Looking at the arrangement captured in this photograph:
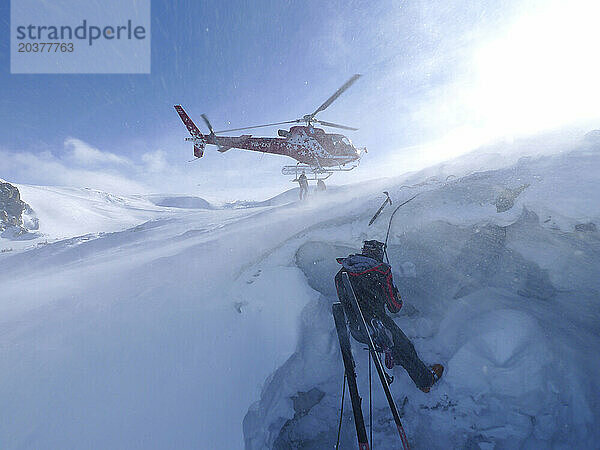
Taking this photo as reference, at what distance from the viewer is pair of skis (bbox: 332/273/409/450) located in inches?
108

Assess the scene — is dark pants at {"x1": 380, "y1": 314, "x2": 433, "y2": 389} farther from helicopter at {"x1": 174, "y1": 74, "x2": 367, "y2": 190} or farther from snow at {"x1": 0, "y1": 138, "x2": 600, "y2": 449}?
helicopter at {"x1": 174, "y1": 74, "x2": 367, "y2": 190}

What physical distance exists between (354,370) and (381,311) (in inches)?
39.5

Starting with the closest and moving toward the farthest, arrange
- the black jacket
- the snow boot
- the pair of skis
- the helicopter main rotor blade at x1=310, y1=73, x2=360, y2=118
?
the pair of skis
the black jacket
the snow boot
the helicopter main rotor blade at x1=310, y1=73, x2=360, y2=118

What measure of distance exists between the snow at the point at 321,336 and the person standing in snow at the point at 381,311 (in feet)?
2.59

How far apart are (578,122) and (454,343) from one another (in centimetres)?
935

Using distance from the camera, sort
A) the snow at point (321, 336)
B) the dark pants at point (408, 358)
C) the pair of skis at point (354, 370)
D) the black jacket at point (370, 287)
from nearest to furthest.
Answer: the pair of skis at point (354, 370)
the snow at point (321, 336)
the dark pants at point (408, 358)
the black jacket at point (370, 287)

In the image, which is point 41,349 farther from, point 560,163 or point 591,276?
point 560,163

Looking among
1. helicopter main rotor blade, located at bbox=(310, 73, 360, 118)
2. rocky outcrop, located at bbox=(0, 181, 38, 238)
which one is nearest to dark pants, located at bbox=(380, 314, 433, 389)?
helicopter main rotor blade, located at bbox=(310, 73, 360, 118)

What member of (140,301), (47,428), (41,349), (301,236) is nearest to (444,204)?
(301,236)

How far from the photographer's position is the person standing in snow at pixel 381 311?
4.02m

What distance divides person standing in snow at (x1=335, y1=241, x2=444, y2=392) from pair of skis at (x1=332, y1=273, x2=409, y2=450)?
0.48 ft

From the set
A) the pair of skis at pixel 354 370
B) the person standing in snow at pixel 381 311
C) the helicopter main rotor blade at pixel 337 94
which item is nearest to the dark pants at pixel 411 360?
the person standing in snow at pixel 381 311

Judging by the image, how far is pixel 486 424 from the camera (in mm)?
4094

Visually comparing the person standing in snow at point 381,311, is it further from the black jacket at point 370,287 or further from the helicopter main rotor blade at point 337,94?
the helicopter main rotor blade at point 337,94
